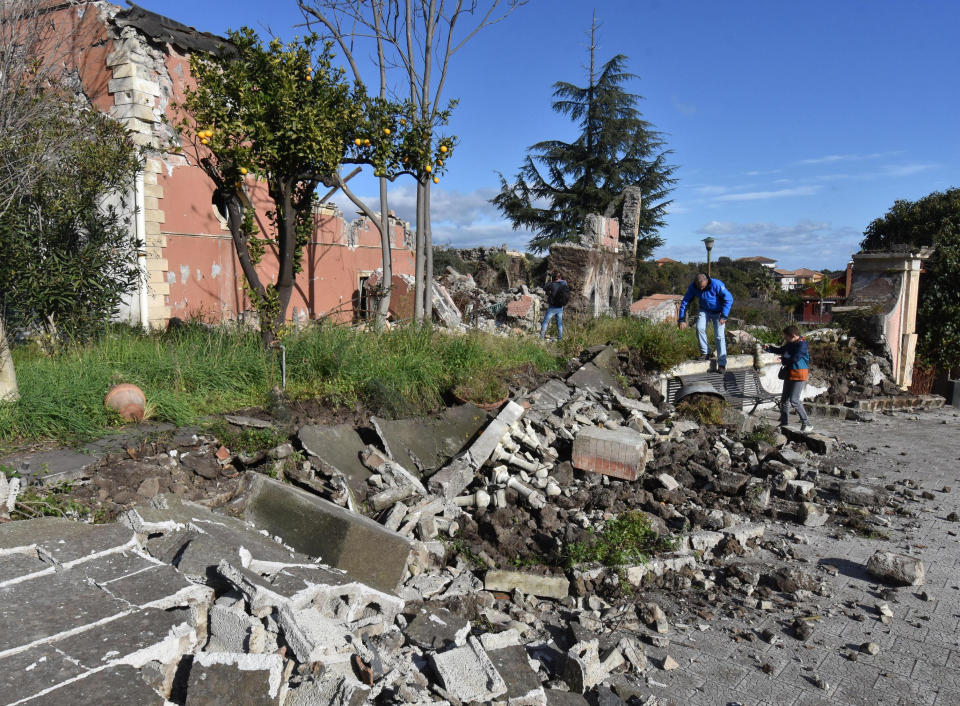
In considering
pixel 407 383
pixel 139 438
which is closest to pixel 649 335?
pixel 407 383

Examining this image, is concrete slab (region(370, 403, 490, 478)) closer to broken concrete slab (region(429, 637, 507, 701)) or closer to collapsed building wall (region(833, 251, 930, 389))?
broken concrete slab (region(429, 637, 507, 701))

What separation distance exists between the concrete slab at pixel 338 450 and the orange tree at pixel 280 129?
2.25 metres

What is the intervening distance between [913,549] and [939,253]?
13.0 m

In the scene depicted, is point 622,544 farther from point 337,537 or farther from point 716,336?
point 716,336

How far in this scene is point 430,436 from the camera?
6.30m

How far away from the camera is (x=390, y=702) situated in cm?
283

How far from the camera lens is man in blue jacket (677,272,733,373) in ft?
34.1

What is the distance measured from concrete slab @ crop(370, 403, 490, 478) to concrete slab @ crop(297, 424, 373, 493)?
0.31 m

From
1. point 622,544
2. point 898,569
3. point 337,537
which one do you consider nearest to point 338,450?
point 337,537

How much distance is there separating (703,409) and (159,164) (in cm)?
979

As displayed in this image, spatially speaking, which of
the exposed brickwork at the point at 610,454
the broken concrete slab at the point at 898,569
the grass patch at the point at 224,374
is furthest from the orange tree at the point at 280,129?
the broken concrete slab at the point at 898,569

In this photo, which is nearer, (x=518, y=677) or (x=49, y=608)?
(x=49, y=608)

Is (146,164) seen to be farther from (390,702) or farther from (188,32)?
(390,702)

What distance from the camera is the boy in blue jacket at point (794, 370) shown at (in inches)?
357
